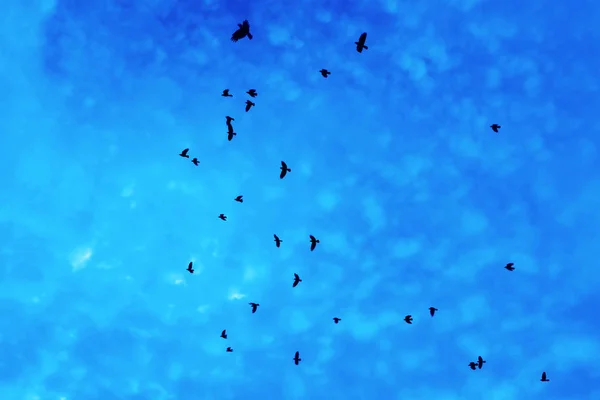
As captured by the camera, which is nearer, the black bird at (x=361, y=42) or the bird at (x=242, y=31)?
the bird at (x=242, y=31)

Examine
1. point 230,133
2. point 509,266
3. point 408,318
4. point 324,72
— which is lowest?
point 408,318

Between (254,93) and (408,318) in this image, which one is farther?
(408,318)

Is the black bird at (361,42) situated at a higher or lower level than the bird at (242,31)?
higher

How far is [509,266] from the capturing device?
36.0 m

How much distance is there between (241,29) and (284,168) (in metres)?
8.50

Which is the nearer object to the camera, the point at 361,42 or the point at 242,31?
the point at 242,31

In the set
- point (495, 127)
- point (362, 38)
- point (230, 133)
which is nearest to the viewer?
point (362, 38)

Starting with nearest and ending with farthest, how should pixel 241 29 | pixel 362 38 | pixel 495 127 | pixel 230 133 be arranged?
pixel 241 29, pixel 362 38, pixel 230 133, pixel 495 127

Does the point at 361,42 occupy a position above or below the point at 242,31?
above

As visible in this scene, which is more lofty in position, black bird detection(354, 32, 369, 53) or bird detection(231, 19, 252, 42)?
black bird detection(354, 32, 369, 53)

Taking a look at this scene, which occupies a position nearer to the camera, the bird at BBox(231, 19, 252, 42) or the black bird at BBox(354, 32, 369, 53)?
the bird at BBox(231, 19, 252, 42)

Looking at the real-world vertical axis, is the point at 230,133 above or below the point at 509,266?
above

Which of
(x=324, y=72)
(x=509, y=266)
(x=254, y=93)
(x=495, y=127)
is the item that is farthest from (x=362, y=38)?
(x=509, y=266)

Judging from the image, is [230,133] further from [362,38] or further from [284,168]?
[362,38]
